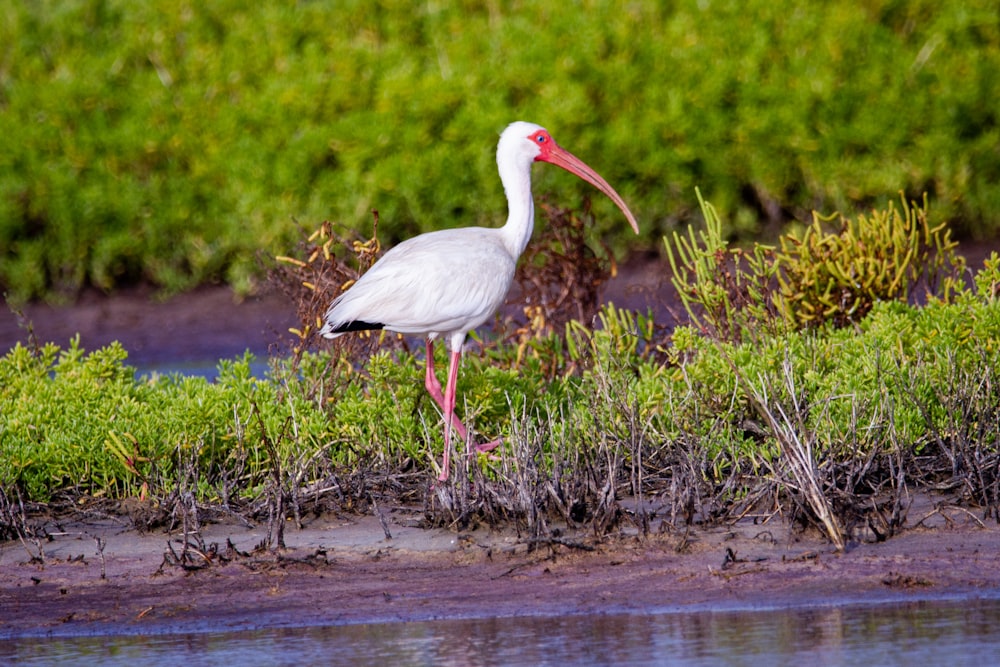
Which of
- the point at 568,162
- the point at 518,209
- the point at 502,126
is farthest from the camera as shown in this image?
the point at 502,126

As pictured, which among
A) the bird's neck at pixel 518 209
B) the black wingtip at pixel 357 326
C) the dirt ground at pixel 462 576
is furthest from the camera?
the bird's neck at pixel 518 209

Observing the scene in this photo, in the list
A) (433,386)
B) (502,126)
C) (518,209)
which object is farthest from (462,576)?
(502,126)

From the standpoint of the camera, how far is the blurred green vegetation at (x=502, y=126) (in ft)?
39.1

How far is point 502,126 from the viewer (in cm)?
1205

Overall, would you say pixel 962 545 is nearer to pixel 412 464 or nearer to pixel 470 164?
pixel 412 464

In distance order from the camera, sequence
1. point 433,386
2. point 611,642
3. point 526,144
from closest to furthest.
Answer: point 611,642, point 433,386, point 526,144

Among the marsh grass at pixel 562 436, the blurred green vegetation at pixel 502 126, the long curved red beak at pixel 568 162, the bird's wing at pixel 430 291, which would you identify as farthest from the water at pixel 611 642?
the blurred green vegetation at pixel 502 126

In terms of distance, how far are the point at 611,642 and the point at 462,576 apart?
2.81 ft

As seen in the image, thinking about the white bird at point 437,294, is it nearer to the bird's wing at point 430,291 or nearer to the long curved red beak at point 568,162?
the bird's wing at point 430,291

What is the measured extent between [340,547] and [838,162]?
21.3ft

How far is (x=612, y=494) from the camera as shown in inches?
245

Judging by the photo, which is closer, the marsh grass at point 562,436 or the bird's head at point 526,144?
the marsh grass at point 562,436

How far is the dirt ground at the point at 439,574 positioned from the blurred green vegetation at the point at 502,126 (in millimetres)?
5415

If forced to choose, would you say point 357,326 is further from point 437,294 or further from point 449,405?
point 449,405
